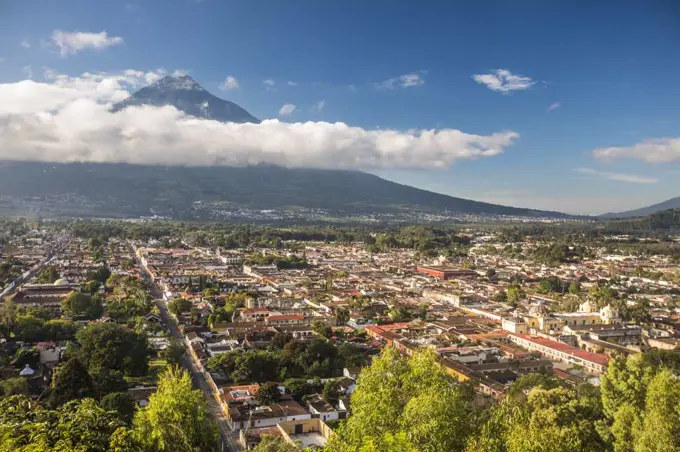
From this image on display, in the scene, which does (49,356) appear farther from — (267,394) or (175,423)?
(175,423)

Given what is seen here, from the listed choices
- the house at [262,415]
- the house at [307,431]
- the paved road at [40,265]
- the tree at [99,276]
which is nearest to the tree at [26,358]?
the house at [262,415]

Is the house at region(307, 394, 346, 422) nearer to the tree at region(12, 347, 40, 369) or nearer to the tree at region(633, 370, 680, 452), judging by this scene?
the tree at region(633, 370, 680, 452)

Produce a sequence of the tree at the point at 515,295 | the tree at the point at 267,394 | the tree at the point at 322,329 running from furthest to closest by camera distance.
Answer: the tree at the point at 515,295 → the tree at the point at 322,329 → the tree at the point at 267,394

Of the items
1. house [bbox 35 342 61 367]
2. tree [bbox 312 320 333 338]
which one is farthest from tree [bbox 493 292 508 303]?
house [bbox 35 342 61 367]

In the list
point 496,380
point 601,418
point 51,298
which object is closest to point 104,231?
point 51,298

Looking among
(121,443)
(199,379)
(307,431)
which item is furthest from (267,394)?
(121,443)

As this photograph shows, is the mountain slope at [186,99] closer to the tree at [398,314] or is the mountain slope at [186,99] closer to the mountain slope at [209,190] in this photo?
the mountain slope at [209,190]
